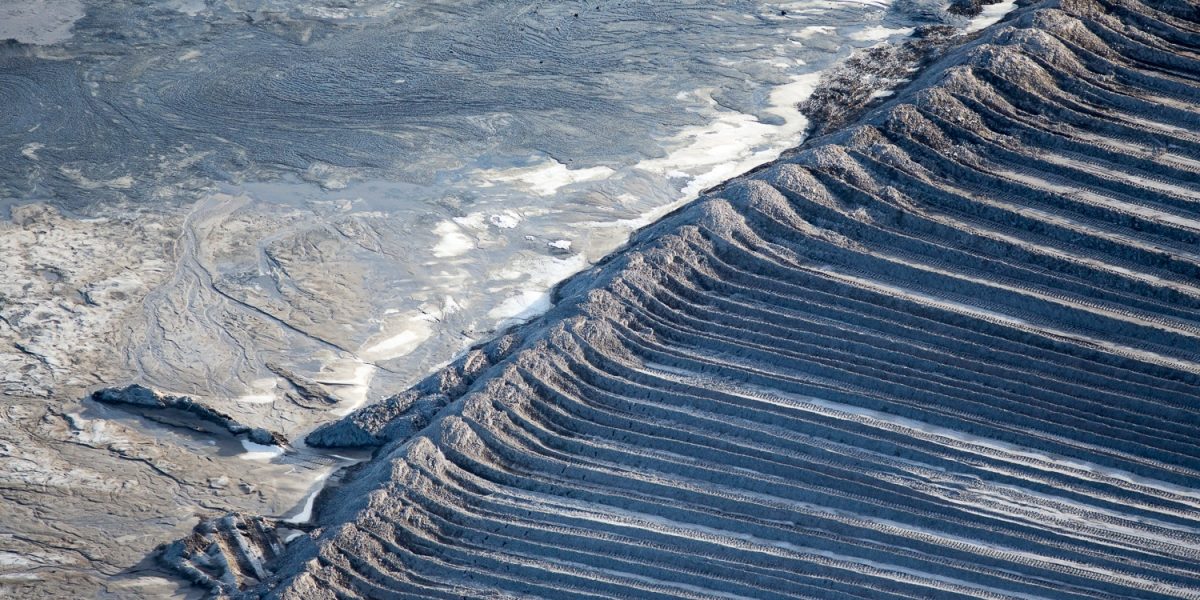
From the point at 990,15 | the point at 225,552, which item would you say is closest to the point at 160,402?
the point at 225,552

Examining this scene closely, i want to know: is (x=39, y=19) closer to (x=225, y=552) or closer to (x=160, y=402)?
(x=160, y=402)

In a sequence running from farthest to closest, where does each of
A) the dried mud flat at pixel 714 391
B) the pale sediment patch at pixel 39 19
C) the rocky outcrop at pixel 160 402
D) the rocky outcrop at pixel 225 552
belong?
the pale sediment patch at pixel 39 19
the rocky outcrop at pixel 160 402
the dried mud flat at pixel 714 391
the rocky outcrop at pixel 225 552

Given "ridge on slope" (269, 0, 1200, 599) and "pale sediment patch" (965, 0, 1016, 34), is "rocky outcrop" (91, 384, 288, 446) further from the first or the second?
"pale sediment patch" (965, 0, 1016, 34)

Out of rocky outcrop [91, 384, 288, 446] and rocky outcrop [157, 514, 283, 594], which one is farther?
rocky outcrop [91, 384, 288, 446]

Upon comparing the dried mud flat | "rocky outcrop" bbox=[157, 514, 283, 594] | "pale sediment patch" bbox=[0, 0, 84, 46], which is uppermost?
"pale sediment patch" bbox=[0, 0, 84, 46]

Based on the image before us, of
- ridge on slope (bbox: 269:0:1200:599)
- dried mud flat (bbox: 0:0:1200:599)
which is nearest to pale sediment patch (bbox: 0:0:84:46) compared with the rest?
dried mud flat (bbox: 0:0:1200:599)

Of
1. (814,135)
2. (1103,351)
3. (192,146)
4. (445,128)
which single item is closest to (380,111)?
(445,128)

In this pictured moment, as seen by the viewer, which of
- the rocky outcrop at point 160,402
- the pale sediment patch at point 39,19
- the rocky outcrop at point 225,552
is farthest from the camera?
the pale sediment patch at point 39,19

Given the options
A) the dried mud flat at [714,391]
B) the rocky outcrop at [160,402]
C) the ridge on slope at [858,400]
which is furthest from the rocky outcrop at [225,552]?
the rocky outcrop at [160,402]

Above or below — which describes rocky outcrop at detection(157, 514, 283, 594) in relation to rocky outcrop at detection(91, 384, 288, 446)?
below

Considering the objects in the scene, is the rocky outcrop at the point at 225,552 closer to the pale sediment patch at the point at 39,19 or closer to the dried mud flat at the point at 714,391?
the dried mud flat at the point at 714,391
